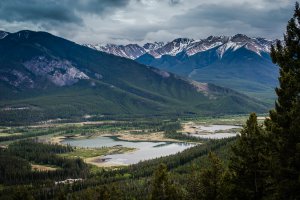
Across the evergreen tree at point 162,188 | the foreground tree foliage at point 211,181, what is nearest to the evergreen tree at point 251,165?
the foreground tree foliage at point 211,181

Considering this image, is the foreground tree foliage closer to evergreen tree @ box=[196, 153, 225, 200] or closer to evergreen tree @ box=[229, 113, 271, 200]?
evergreen tree @ box=[196, 153, 225, 200]

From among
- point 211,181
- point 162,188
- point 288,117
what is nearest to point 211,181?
point 211,181

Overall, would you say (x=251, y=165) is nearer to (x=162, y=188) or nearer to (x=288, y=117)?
(x=288, y=117)

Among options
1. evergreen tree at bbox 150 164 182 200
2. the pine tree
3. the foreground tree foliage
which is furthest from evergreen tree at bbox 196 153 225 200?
the pine tree

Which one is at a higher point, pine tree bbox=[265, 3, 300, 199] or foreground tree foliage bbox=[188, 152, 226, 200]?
pine tree bbox=[265, 3, 300, 199]

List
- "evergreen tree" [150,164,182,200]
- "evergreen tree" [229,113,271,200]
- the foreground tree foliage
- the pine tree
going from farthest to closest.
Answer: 1. "evergreen tree" [150,164,182,200]
2. the foreground tree foliage
3. "evergreen tree" [229,113,271,200]
4. the pine tree

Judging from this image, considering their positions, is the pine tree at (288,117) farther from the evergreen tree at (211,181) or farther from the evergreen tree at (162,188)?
the evergreen tree at (162,188)

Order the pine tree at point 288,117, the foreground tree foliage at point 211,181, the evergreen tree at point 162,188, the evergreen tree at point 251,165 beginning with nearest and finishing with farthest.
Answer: the pine tree at point 288,117
the evergreen tree at point 251,165
the foreground tree foliage at point 211,181
the evergreen tree at point 162,188
